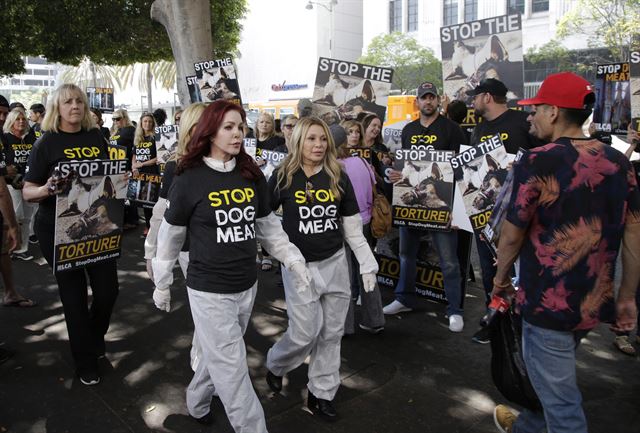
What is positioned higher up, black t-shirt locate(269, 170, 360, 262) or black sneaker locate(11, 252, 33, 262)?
black t-shirt locate(269, 170, 360, 262)

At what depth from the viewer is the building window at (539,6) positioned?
168 feet

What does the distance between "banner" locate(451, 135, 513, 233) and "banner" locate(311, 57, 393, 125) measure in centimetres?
181

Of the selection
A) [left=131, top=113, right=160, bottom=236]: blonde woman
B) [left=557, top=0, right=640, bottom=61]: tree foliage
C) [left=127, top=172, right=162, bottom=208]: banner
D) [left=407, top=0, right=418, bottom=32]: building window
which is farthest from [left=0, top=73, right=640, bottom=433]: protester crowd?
[left=407, top=0, right=418, bottom=32]: building window

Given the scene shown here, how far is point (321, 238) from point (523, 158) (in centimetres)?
155

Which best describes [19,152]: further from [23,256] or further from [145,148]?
[145,148]

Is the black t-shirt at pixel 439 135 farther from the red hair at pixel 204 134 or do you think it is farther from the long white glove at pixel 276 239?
the red hair at pixel 204 134

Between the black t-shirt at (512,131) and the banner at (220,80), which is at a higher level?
the banner at (220,80)

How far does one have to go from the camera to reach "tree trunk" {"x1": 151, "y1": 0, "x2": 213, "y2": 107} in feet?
30.1

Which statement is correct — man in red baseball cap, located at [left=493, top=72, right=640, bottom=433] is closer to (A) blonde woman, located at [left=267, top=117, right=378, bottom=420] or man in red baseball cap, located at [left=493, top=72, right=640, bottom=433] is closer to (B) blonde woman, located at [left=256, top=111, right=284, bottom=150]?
(A) blonde woman, located at [left=267, top=117, right=378, bottom=420]

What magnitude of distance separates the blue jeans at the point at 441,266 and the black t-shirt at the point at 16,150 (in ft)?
16.9

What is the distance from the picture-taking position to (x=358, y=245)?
12.6 ft

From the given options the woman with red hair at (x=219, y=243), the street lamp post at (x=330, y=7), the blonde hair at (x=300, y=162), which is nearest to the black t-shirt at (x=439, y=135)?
the blonde hair at (x=300, y=162)

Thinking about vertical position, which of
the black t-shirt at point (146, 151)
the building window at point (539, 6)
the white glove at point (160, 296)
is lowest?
the white glove at point (160, 296)

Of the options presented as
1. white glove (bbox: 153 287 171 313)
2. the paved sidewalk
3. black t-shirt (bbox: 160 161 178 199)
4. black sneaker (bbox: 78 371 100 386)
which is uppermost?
black t-shirt (bbox: 160 161 178 199)
